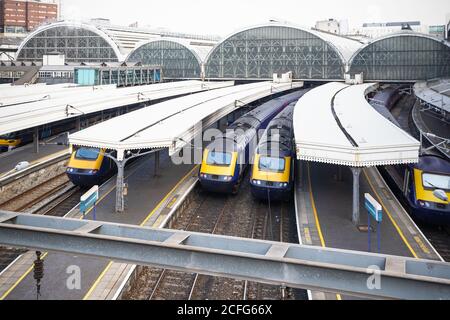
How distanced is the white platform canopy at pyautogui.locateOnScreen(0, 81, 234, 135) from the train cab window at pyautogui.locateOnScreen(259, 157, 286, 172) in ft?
43.8

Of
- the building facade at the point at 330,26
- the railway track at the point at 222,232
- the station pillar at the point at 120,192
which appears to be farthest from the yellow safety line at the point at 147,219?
the building facade at the point at 330,26

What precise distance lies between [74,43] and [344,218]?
5841 centimetres

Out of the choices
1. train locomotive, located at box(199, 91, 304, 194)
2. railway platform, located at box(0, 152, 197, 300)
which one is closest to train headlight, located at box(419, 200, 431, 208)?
train locomotive, located at box(199, 91, 304, 194)

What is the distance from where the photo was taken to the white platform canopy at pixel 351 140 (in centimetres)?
1805

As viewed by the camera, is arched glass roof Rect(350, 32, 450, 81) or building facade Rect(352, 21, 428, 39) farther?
building facade Rect(352, 21, 428, 39)

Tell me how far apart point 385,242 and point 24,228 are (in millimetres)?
13112

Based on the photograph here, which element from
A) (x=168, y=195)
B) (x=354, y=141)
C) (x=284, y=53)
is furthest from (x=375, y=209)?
(x=284, y=53)

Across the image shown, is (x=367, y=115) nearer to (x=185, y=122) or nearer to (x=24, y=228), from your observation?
(x=185, y=122)

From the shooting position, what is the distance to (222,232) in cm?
1977

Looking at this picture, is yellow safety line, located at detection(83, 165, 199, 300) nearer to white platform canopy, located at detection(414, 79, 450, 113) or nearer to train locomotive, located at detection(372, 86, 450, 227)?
train locomotive, located at detection(372, 86, 450, 227)

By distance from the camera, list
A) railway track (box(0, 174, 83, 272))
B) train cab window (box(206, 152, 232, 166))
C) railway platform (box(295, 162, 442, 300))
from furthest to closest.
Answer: train cab window (box(206, 152, 232, 166)), railway track (box(0, 174, 83, 272)), railway platform (box(295, 162, 442, 300))

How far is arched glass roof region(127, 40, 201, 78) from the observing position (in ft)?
198

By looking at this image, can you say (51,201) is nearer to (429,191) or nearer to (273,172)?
(273,172)
